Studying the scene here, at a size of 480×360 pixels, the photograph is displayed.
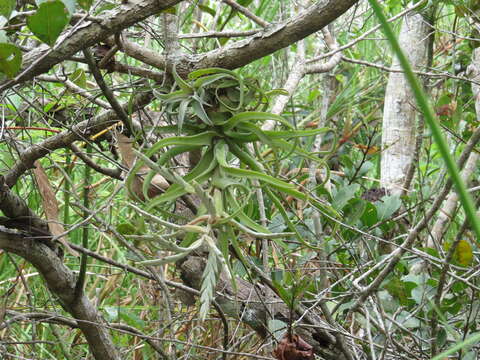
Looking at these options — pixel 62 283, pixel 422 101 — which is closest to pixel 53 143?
pixel 62 283

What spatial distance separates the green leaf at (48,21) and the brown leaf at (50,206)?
38cm

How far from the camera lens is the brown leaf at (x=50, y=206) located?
39.0 inches

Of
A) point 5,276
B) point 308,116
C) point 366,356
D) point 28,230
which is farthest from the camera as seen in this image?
point 308,116

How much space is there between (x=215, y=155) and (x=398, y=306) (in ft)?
2.21

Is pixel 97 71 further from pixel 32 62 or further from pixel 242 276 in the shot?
pixel 242 276

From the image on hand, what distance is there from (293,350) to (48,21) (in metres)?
0.58

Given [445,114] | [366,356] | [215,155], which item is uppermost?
[215,155]

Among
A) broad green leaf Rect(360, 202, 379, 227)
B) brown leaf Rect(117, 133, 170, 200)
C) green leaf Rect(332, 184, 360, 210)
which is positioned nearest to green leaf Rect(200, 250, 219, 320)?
brown leaf Rect(117, 133, 170, 200)

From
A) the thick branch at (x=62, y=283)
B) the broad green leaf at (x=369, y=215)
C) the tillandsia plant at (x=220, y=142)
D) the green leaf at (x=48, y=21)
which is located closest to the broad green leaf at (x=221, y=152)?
the tillandsia plant at (x=220, y=142)

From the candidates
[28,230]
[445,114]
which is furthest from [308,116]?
[28,230]

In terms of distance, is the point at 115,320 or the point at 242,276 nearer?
the point at 242,276

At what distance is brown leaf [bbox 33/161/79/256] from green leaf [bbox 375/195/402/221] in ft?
2.27

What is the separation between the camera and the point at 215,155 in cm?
71

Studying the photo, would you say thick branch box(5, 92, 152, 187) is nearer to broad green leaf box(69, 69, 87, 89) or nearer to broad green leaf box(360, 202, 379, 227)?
broad green leaf box(69, 69, 87, 89)
